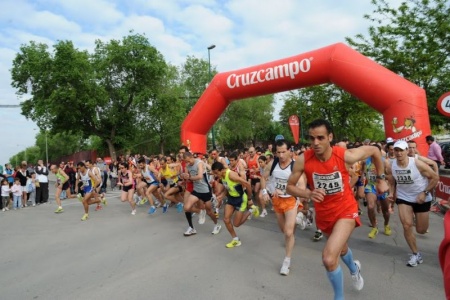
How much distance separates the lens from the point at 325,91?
2300cm

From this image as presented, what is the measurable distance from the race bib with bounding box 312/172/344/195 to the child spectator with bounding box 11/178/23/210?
529 inches

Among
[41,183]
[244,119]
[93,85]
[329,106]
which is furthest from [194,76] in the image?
[41,183]

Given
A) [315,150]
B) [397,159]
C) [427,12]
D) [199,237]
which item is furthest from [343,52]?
[427,12]

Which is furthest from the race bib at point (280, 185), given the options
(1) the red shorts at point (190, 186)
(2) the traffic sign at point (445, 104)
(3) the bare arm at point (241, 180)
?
(2) the traffic sign at point (445, 104)

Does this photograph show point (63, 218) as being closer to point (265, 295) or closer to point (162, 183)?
point (162, 183)

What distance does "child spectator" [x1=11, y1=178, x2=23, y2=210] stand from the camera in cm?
1377

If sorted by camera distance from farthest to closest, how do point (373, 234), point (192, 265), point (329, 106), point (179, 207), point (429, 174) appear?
point (329, 106), point (179, 207), point (373, 234), point (192, 265), point (429, 174)

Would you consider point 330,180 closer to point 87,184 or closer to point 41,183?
point 87,184

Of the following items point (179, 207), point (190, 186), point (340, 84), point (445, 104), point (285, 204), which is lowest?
point (179, 207)

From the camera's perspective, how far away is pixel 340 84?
10.0m

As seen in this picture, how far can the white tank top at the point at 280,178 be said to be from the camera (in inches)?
217

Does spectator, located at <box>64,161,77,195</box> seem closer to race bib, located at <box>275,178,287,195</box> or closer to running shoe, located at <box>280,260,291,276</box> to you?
race bib, located at <box>275,178,287,195</box>

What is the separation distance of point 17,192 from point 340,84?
12.5 m

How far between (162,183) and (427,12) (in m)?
14.1
